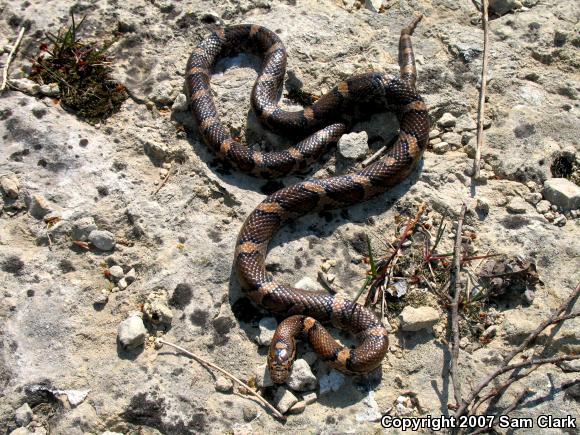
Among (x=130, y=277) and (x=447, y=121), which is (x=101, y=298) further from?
(x=447, y=121)

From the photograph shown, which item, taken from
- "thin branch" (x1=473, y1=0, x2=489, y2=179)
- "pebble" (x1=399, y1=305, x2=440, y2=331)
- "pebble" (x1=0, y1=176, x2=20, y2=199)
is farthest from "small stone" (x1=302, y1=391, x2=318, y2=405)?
"pebble" (x1=0, y1=176, x2=20, y2=199)

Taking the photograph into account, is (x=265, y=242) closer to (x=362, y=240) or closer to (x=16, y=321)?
(x=362, y=240)

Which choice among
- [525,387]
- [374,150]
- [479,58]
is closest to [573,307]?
[525,387]

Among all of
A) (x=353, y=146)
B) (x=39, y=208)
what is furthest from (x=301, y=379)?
(x=39, y=208)

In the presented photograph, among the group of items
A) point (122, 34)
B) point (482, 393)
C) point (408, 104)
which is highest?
point (122, 34)

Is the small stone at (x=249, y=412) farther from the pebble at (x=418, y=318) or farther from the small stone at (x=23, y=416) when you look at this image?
the small stone at (x=23, y=416)

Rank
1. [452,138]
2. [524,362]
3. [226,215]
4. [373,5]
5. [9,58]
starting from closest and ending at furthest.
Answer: [524,362], [226,215], [452,138], [9,58], [373,5]

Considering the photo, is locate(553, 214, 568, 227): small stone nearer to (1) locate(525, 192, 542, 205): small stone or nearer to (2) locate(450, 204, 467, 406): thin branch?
(1) locate(525, 192, 542, 205): small stone
